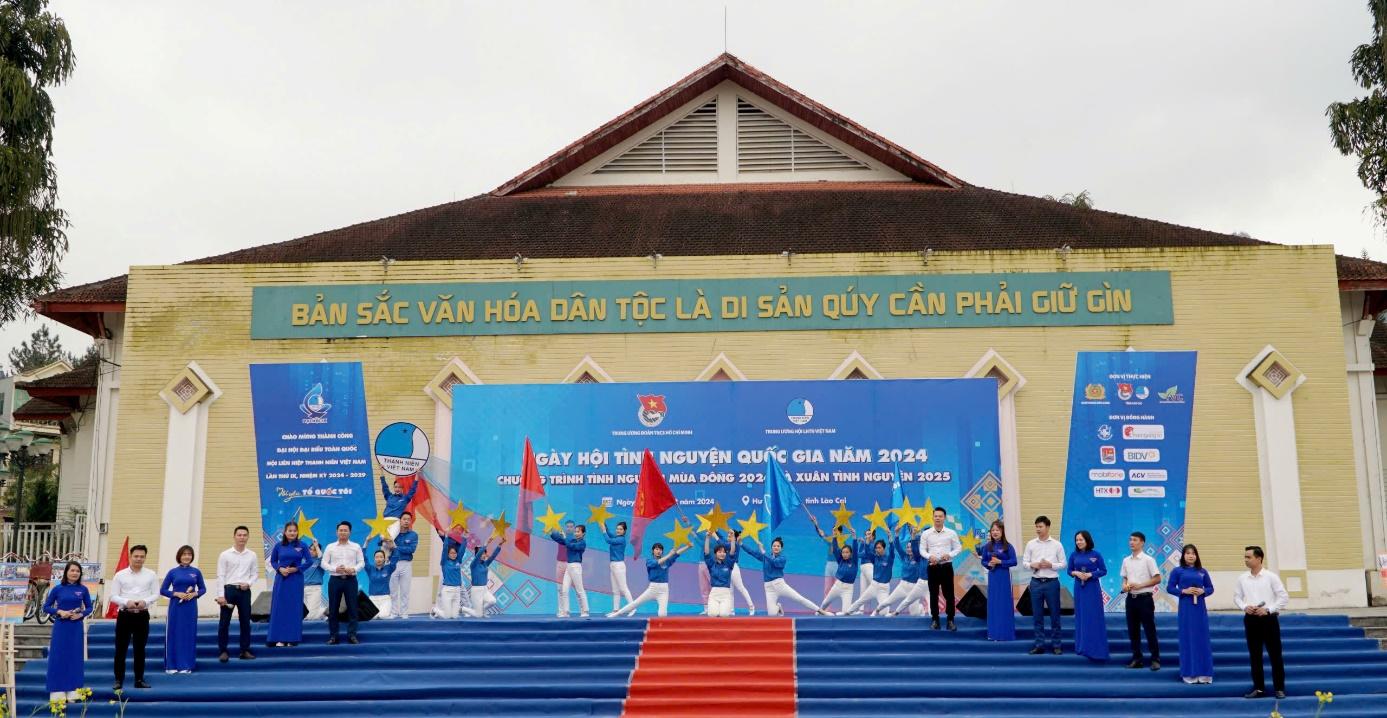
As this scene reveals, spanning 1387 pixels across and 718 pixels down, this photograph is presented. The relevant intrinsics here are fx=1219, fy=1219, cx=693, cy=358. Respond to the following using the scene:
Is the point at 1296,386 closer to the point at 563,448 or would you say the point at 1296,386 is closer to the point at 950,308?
the point at 950,308

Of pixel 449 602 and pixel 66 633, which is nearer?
pixel 66 633

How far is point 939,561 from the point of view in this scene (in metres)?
13.4

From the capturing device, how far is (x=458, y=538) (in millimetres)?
15141

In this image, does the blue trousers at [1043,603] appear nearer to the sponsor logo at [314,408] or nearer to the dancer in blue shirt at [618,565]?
the dancer in blue shirt at [618,565]

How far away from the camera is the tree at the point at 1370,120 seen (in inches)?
888

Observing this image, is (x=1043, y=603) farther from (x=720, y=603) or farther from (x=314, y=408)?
(x=314, y=408)

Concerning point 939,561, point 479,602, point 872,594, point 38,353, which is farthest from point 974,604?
point 38,353

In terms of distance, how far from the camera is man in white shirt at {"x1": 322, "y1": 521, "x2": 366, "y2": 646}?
1330cm

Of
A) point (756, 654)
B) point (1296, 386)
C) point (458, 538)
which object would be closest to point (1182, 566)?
point (756, 654)

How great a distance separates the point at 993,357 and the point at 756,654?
5.98 metres

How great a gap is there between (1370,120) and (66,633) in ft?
74.4

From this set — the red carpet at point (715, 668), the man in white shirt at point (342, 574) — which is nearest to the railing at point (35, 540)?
the man in white shirt at point (342, 574)

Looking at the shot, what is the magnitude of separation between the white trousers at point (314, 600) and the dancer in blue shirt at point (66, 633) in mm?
3449

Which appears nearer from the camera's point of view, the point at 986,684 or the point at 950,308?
the point at 986,684
